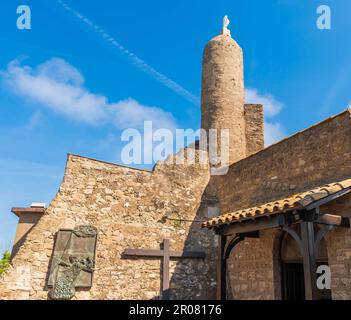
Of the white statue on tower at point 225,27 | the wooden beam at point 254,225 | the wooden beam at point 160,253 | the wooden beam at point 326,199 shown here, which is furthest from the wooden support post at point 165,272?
the white statue on tower at point 225,27

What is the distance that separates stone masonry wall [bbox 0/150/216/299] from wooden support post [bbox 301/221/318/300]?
435 centimetres

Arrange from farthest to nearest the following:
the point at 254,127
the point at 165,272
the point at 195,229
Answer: the point at 254,127 < the point at 195,229 < the point at 165,272

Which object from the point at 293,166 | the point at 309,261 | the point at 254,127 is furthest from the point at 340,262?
the point at 254,127

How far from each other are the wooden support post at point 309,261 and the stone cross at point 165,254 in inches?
167

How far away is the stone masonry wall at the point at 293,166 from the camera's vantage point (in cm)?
639

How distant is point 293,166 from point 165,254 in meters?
3.92

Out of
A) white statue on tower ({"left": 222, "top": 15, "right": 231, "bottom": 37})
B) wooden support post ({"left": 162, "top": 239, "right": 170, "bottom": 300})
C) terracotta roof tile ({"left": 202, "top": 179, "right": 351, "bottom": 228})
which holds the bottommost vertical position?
wooden support post ({"left": 162, "top": 239, "right": 170, "bottom": 300})

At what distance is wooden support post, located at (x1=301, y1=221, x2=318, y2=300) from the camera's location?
486 centimetres

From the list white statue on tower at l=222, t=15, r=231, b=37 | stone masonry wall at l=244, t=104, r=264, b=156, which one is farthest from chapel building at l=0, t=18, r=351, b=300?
white statue on tower at l=222, t=15, r=231, b=37

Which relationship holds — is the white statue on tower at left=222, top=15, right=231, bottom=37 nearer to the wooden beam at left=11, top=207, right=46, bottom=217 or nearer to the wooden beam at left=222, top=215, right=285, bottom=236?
the wooden beam at left=222, top=215, right=285, bottom=236

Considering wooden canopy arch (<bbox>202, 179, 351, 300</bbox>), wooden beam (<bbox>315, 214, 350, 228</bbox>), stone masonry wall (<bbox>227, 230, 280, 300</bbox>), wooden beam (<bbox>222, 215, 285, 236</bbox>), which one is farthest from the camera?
stone masonry wall (<bbox>227, 230, 280, 300</bbox>)

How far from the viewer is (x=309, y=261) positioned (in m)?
5.04

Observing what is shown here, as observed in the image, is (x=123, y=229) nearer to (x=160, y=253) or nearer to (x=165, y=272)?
(x=160, y=253)
